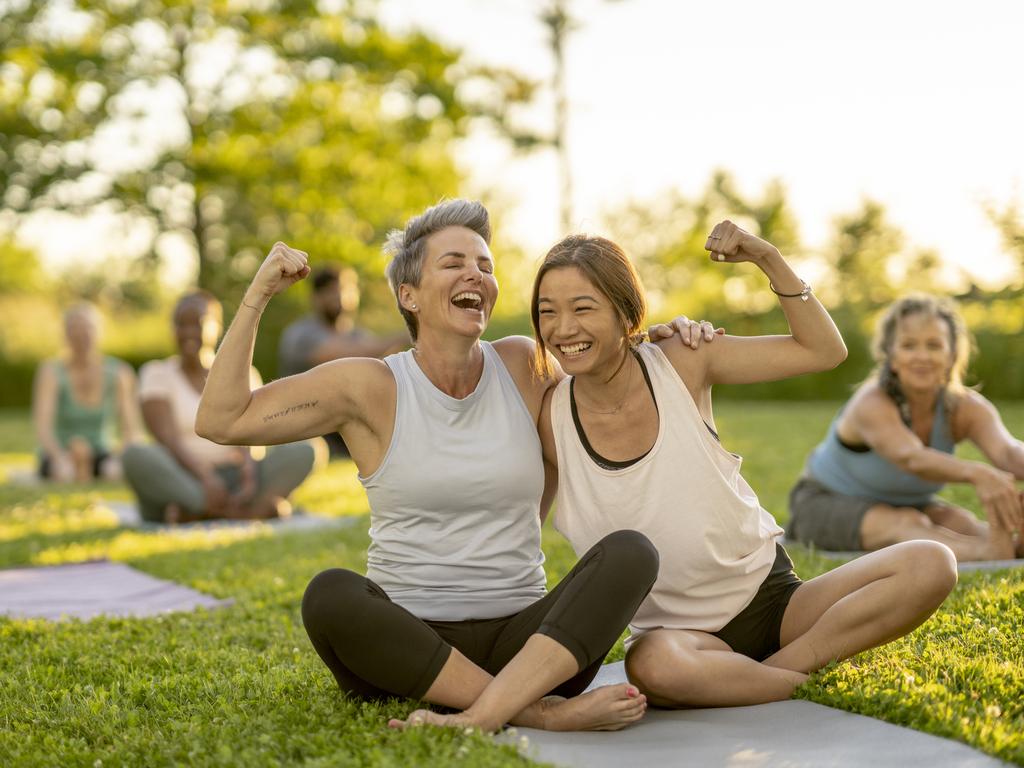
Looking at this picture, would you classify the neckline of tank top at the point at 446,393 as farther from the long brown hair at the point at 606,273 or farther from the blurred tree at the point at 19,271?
the blurred tree at the point at 19,271

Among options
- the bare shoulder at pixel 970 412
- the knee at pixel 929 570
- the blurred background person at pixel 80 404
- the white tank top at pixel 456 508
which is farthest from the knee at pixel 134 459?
the knee at pixel 929 570

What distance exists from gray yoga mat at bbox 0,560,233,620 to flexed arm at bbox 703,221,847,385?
2.85 metres

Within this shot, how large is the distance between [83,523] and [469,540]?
561 cm

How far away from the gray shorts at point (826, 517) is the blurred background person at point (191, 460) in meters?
3.72

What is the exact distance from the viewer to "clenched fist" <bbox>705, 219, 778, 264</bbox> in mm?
3281

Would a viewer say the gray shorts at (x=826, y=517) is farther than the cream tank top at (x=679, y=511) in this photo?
Yes

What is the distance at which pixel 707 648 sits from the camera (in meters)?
3.25

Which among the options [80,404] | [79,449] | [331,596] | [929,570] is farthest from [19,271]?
[929,570]

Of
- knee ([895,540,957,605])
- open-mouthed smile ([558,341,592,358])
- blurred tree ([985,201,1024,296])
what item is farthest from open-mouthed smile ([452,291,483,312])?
blurred tree ([985,201,1024,296])

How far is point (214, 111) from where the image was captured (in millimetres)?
22844

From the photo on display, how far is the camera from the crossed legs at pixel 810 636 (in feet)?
10.4

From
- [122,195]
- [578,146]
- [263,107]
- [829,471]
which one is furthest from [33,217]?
[829,471]

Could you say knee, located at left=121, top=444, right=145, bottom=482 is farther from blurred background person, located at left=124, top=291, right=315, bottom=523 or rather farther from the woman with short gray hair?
the woman with short gray hair

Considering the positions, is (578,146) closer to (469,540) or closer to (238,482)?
(238,482)
